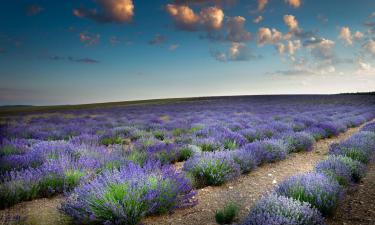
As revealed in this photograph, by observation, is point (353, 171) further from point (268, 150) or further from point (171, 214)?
point (171, 214)

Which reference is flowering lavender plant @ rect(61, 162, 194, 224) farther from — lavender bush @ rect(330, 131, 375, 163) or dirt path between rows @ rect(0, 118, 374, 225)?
lavender bush @ rect(330, 131, 375, 163)

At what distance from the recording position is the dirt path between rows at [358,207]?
9.78 ft

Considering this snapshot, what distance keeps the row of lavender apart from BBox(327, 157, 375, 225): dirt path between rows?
125mm

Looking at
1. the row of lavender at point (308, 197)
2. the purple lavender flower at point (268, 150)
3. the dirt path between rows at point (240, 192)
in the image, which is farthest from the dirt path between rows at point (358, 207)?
the purple lavender flower at point (268, 150)

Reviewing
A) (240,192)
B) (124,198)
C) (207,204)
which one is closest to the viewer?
(124,198)

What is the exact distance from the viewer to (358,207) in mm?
3365

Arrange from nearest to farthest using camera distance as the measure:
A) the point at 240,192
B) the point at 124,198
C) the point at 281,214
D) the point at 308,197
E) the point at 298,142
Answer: the point at 281,214
the point at 124,198
the point at 308,197
the point at 240,192
the point at 298,142

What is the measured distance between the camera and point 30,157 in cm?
479

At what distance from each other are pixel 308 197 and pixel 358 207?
753mm

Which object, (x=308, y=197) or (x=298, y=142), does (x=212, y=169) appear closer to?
(x=308, y=197)

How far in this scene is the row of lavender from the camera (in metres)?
2.54

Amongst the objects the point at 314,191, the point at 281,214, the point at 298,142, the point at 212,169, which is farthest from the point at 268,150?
the point at 281,214

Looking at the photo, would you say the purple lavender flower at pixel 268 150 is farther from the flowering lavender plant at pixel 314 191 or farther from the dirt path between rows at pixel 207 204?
the flowering lavender plant at pixel 314 191

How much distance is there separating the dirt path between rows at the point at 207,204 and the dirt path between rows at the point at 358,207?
38.7 inches
